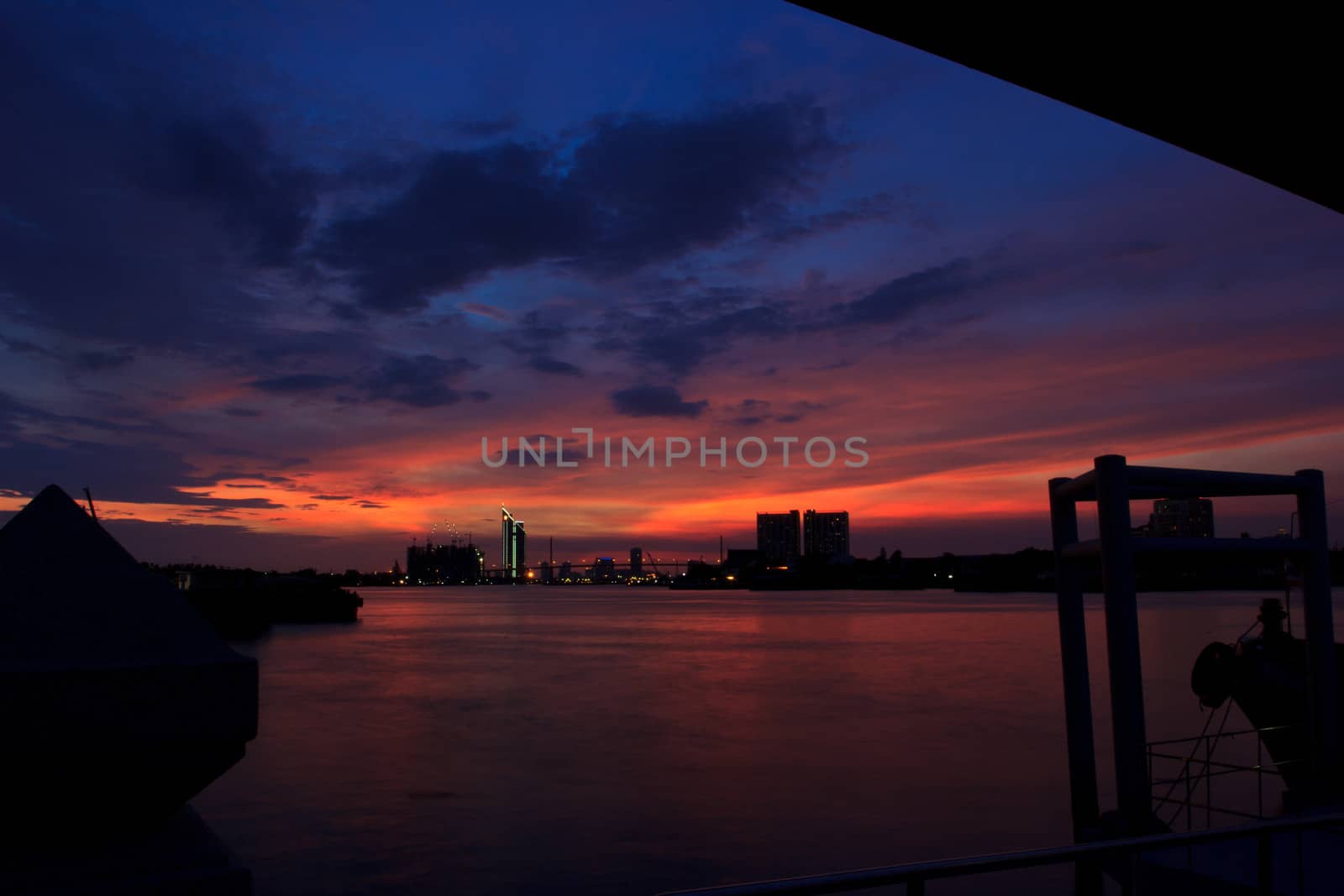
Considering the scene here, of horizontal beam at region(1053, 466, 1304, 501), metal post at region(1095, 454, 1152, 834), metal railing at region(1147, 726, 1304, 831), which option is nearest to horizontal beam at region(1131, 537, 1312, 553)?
metal post at region(1095, 454, 1152, 834)

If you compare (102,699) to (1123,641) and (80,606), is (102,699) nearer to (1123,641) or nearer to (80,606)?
(80,606)

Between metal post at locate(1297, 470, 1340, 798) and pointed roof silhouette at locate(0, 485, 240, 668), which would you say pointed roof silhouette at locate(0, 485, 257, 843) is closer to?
pointed roof silhouette at locate(0, 485, 240, 668)

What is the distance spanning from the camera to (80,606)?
228cm

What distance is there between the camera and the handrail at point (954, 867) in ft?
8.89

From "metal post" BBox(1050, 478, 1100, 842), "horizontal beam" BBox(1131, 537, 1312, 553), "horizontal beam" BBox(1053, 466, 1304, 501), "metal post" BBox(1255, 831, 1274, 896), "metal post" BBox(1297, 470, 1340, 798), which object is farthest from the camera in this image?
"metal post" BBox(1050, 478, 1100, 842)

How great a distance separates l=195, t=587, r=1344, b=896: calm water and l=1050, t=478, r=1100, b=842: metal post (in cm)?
210

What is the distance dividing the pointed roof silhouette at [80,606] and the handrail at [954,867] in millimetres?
1426

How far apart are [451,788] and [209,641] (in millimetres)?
21859

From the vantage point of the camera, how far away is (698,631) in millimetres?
89062

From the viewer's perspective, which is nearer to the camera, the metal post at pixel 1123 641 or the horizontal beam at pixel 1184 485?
the metal post at pixel 1123 641

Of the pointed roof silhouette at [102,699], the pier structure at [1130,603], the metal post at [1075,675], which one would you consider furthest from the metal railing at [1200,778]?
the pointed roof silhouette at [102,699]

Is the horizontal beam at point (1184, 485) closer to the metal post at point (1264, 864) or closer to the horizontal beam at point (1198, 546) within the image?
the horizontal beam at point (1198, 546)

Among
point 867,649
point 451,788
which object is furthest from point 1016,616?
point 451,788

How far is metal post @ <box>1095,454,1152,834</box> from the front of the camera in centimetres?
1116
